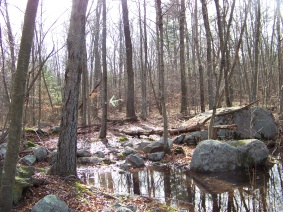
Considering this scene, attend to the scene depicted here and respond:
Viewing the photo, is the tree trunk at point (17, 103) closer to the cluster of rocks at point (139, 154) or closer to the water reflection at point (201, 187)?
the water reflection at point (201, 187)

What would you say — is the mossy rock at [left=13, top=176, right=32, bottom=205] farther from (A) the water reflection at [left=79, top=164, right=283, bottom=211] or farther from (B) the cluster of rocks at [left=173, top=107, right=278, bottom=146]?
(B) the cluster of rocks at [left=173, top=107, right=278, bottom=146]

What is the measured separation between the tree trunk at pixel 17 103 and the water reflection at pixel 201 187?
335 cm

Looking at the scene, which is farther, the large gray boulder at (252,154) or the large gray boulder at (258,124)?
the large gray boulder at (258,124)

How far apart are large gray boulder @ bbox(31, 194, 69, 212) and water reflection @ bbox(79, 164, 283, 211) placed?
95.2 inches

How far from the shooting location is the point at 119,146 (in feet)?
37.6

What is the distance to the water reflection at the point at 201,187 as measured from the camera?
18.4ft

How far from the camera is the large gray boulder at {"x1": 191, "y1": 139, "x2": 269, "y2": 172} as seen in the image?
808 cm

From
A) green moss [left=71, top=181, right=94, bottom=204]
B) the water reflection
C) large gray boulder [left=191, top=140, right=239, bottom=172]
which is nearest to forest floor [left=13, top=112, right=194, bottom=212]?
green moss [left=71, top=181, right=94, bottom=204]

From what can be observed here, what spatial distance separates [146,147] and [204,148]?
105 inches

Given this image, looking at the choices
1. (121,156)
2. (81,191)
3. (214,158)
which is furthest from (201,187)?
(121,156)

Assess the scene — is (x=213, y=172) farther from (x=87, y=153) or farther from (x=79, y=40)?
(x=79, y=40)

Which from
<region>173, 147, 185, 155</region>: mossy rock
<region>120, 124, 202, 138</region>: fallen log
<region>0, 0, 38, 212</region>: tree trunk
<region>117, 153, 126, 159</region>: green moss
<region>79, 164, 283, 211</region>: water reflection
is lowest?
<region>79, 164, 283, 211</region>: water reflection

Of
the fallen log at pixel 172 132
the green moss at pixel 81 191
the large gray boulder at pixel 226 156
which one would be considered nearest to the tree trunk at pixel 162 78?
the large gray boulder at pixel 226 156

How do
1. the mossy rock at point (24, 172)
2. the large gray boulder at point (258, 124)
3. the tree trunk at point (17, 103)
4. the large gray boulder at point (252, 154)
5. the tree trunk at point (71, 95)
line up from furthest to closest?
the large gray boulder at point (258, 124), the large gray boulder at point (252, 154), the tree trunk at point (71, 95), the mossy rock at point (24, 172), the tree trunk at point (17, 103)
